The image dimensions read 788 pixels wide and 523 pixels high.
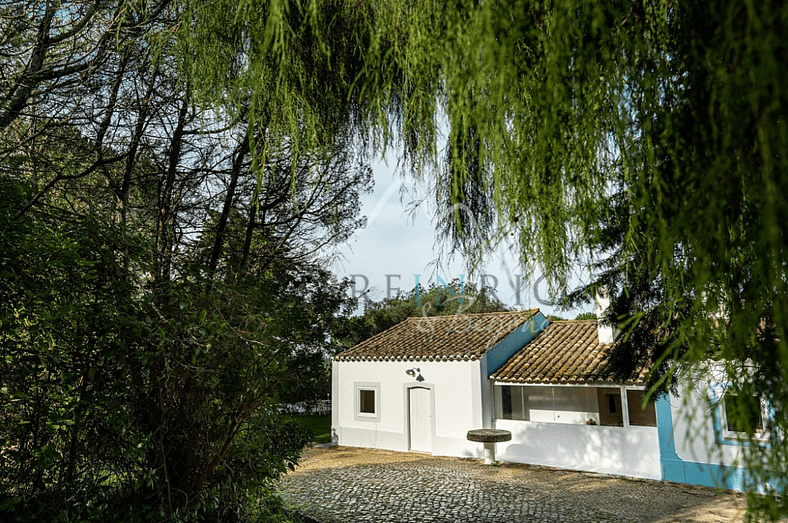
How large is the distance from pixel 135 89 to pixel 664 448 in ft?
43.8

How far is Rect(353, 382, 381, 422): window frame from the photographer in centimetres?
1872

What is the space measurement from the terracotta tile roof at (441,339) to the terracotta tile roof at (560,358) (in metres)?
0.96

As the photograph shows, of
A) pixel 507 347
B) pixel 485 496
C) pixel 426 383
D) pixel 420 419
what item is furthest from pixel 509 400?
pixel 485 496

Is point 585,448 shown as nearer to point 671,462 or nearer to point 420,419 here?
point 671,462

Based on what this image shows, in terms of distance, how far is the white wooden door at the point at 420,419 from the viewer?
1753 cm

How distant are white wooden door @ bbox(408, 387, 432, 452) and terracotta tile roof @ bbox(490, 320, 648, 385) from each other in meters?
2.63

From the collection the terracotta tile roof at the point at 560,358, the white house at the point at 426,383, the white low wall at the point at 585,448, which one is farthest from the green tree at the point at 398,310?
the white low wall at the point at 585,448

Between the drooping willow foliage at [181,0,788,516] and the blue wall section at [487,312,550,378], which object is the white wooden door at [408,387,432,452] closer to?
the blue wall section at [487,312,550,378]

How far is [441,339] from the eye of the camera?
761 inches

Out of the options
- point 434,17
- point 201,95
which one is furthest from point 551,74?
point 201,95

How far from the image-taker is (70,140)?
601 cm

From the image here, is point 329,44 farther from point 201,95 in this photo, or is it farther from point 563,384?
point 563,384

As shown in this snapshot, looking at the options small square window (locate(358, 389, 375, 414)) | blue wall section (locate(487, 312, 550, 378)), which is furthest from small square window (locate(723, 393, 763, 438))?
small square window (locate(358, 389, 375, 414))

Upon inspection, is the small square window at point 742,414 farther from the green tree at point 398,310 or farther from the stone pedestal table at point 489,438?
the green tree at point 398,310
